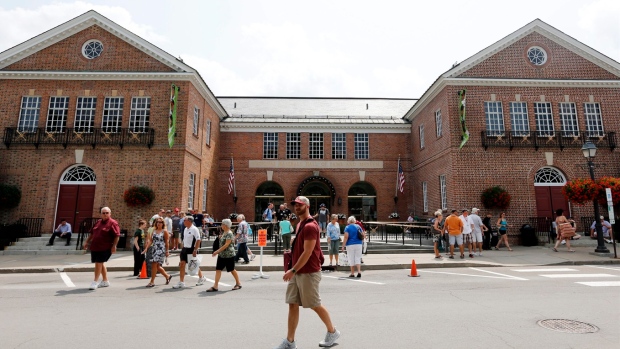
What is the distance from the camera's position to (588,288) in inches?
291

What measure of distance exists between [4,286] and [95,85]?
40.9 ft

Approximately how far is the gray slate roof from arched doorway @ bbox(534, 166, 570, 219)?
30.8 ft

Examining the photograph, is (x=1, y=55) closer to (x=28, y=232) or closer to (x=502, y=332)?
(x=28, y=232)

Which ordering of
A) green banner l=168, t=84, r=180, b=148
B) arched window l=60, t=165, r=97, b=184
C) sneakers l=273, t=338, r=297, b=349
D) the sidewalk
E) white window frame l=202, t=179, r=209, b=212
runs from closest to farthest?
sneakers l=273, t=338, r=297, b=349 → the sidewalk → green banner l=168, t=84, r=180, b=148 → arched window l=60, t=165, r=97, b=184 → white window frame l=202, t=179, r=209, b=212

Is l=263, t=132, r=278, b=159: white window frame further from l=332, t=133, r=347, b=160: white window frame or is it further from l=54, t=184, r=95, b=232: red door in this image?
l=54, t=184, r=95, b=232: red door

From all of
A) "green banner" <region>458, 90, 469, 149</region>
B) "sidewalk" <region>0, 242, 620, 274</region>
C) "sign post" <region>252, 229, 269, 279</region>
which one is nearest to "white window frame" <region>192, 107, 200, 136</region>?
"sidewalk" <region>0, 242, 620, 274</region>

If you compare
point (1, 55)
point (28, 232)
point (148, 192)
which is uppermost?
point (1, 55)

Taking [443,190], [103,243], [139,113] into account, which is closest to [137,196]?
[139,113]

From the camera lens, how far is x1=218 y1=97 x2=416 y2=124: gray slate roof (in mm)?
23969

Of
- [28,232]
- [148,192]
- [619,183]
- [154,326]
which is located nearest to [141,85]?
[148,192]

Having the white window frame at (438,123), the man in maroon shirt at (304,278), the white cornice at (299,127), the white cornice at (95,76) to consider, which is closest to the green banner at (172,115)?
the white cornice at (95,76)

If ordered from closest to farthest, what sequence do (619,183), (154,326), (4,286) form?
1. (154,326)
2. (4,286)
3. (619,183)

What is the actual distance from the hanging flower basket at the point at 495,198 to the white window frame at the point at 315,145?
10848 millimetres

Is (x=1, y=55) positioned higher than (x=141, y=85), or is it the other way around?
(x=1, y=55)
